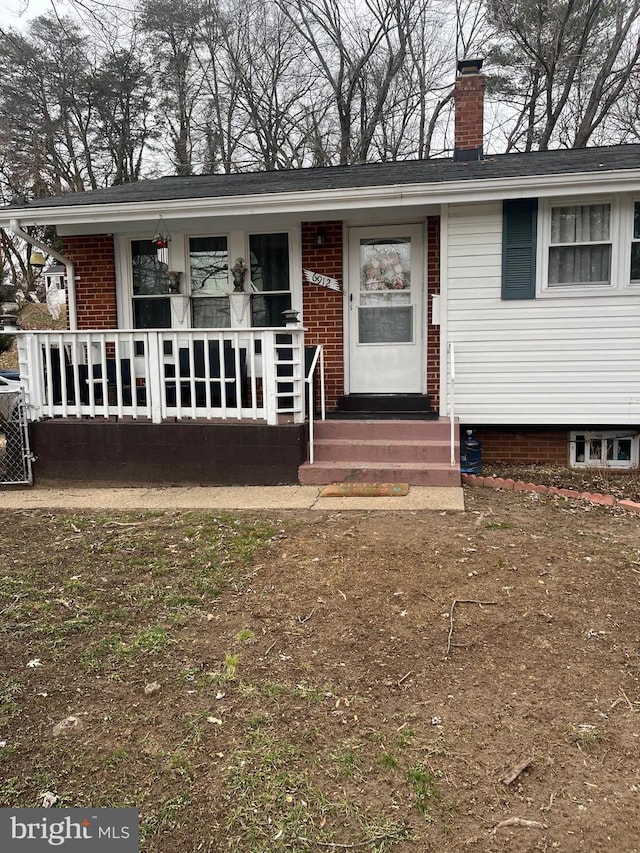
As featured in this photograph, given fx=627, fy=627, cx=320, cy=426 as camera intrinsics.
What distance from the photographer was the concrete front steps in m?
5.98

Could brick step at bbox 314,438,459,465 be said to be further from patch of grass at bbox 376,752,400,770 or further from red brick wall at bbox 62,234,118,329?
patch of grass at bbox 376,752,400,770

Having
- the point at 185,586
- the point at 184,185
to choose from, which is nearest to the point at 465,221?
the point at 184,185

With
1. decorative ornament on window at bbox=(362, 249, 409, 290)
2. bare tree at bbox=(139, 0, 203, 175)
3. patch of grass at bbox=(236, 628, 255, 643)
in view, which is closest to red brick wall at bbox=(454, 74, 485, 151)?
decorative ornament on window at bbox=(362, 249, 409, 290)

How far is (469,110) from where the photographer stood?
26.6 feet

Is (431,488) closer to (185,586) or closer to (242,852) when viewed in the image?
(185,586)

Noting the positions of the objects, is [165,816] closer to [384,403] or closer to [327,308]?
[384,403]

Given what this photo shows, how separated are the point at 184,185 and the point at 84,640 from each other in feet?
24.3

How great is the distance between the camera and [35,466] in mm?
6535

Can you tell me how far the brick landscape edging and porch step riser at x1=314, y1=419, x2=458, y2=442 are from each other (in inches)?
23.7

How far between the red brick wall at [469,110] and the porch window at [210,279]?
3.40 meters

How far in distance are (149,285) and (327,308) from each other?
2.39 m

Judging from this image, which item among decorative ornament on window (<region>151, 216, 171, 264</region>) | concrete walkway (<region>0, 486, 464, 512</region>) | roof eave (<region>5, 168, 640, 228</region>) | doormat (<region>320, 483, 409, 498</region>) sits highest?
roof eave (<region>5, 168, 640, 228</region>)

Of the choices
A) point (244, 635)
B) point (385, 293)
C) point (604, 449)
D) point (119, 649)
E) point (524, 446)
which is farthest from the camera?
point (385, 293)

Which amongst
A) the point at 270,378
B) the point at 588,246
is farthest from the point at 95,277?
the point at 588,246
